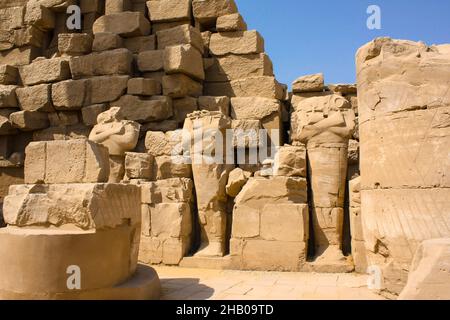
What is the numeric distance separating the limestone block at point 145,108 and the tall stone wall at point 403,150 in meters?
4.66

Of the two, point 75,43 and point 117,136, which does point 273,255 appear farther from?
point 75,43

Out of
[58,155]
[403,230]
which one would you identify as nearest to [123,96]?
[58,155]

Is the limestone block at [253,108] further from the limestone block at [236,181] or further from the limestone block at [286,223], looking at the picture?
the limestone block at [286,223]

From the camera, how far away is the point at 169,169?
6230mm

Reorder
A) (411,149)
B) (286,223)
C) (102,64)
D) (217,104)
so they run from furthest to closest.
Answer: (102,64) → (217,104) → (286,223) → (411,149)

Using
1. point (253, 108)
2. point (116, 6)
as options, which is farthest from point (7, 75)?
point (253, 108)

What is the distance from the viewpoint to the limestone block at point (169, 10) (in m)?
9.06

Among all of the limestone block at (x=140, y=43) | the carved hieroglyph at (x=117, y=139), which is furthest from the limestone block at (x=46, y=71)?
the carved hieroglyph at (x=117, y=139)

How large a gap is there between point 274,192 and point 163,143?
1926 mm

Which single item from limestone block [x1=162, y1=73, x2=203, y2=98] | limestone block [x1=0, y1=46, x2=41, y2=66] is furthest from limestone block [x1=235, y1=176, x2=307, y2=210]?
limestone block [x1=0, y1=46, x2=41, y2=66]

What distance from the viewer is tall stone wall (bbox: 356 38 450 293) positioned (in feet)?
11.2

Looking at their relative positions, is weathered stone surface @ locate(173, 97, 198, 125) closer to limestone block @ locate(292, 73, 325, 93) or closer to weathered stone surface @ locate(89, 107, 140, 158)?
weathered stone surface @ locate(89, 107, 140, 158)

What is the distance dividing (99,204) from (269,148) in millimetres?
3469

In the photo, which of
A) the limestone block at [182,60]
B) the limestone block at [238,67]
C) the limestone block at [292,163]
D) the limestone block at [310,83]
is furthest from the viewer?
the limestone block at [238,67]
